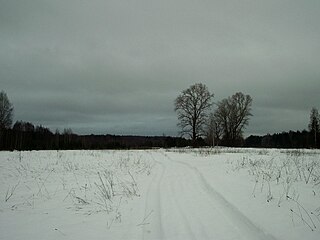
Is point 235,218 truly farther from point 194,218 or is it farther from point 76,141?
point 76,141

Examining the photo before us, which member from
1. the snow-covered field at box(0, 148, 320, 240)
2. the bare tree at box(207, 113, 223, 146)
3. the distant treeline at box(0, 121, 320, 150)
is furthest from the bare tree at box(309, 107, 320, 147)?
the snow-covered field at box(0, 148, 320, 240)

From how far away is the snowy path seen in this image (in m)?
4.38

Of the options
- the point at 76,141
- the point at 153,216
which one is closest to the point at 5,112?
the point at 76,141

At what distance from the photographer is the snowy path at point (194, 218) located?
14.4 feet

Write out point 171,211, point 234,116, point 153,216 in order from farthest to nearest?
1. point 234,116
2. point 171,211
3. point 153,216

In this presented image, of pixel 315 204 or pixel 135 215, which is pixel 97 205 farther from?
pixel 315 204

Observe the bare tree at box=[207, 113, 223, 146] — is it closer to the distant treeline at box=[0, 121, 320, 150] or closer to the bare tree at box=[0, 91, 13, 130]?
the distant treeline at box=[0, 121, 320, 150]

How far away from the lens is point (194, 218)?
5207mm

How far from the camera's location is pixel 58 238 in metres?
4.34

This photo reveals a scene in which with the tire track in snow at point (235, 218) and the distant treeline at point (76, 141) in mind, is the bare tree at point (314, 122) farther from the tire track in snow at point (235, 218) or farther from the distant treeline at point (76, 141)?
the tire track in snow at point (235, 218)

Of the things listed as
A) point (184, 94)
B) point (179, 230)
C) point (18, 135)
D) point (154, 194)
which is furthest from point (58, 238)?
point (18, 135)

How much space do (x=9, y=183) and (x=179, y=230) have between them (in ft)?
28.1

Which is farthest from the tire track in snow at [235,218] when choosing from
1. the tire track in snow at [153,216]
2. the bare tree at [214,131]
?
the bare tree at [214,131]

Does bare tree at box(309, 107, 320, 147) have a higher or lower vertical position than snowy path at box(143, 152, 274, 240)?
higher
